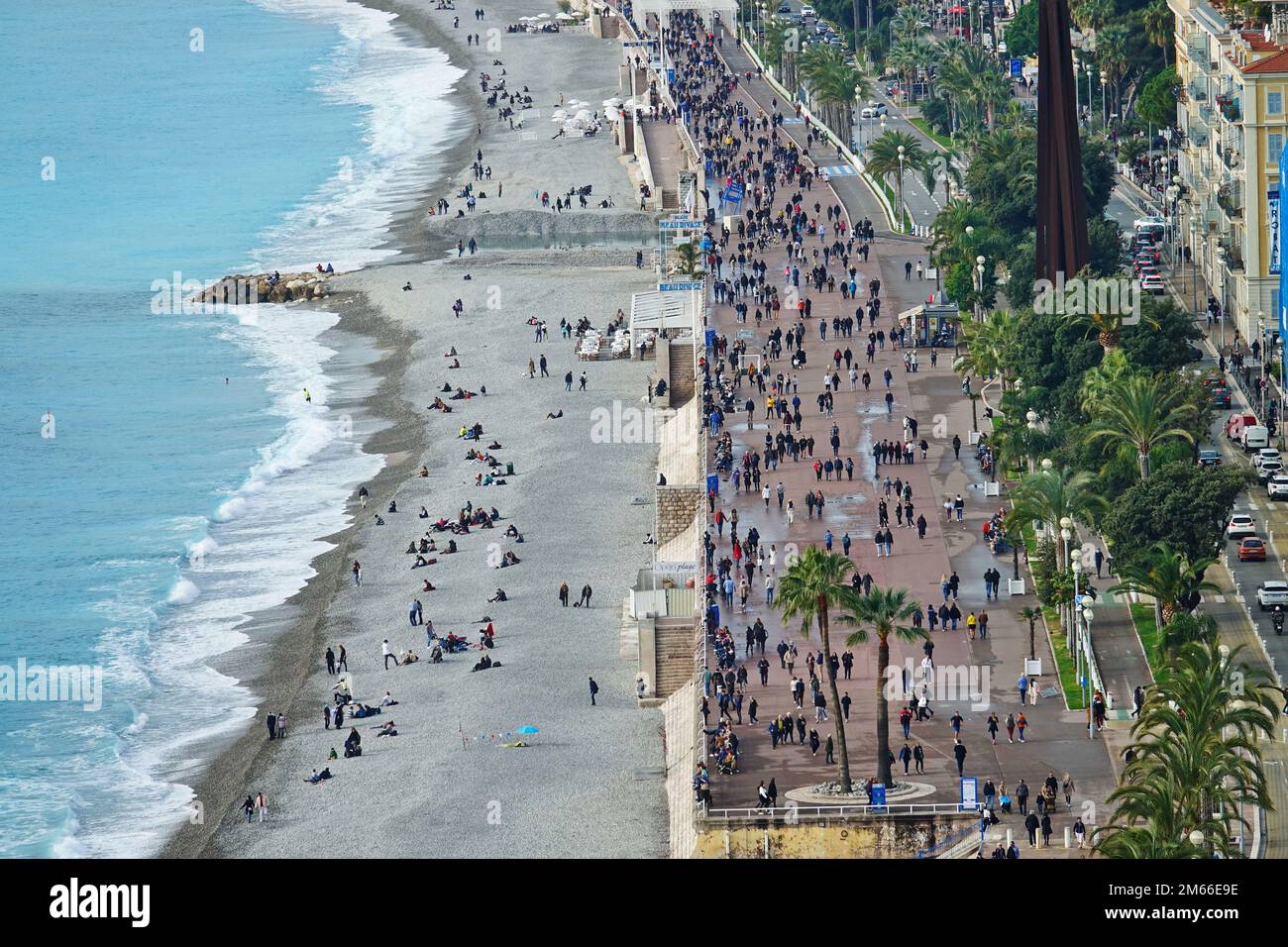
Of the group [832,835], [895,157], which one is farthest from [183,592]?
[895,157]

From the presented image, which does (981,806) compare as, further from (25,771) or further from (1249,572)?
(25,771)

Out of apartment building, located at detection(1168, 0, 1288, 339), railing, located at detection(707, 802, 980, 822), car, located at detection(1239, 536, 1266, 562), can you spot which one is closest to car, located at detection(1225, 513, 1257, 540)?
car, located at detection(1239, 536, 1266, 562)

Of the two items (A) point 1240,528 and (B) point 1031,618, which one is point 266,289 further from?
(B) point 1031,618

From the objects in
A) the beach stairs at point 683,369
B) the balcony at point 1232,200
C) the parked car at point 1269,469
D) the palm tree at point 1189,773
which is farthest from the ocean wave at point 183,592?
the balcony at point 1232,200

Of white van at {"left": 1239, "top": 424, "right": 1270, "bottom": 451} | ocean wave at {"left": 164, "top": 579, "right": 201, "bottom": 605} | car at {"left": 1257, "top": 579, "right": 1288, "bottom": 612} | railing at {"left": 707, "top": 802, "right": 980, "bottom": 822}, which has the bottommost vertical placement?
ocean wave at {"left": 164, "top": 579, "right": 201, "bottom": 605}

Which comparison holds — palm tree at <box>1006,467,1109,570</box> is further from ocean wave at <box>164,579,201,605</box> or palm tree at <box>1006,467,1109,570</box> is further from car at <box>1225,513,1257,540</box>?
ocean wave at <box>164,579,201,605</box>

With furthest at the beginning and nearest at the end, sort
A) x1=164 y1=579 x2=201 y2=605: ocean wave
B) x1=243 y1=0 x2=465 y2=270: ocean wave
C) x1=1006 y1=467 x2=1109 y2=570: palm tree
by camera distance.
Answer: x1=243 y1=0 x2=465 y2=270: ocean wave < x1=164 y1=579 x2=201 y2=605: ocean wave < x1=1006 y1=467 x2=1109 y2=570: palm tree
